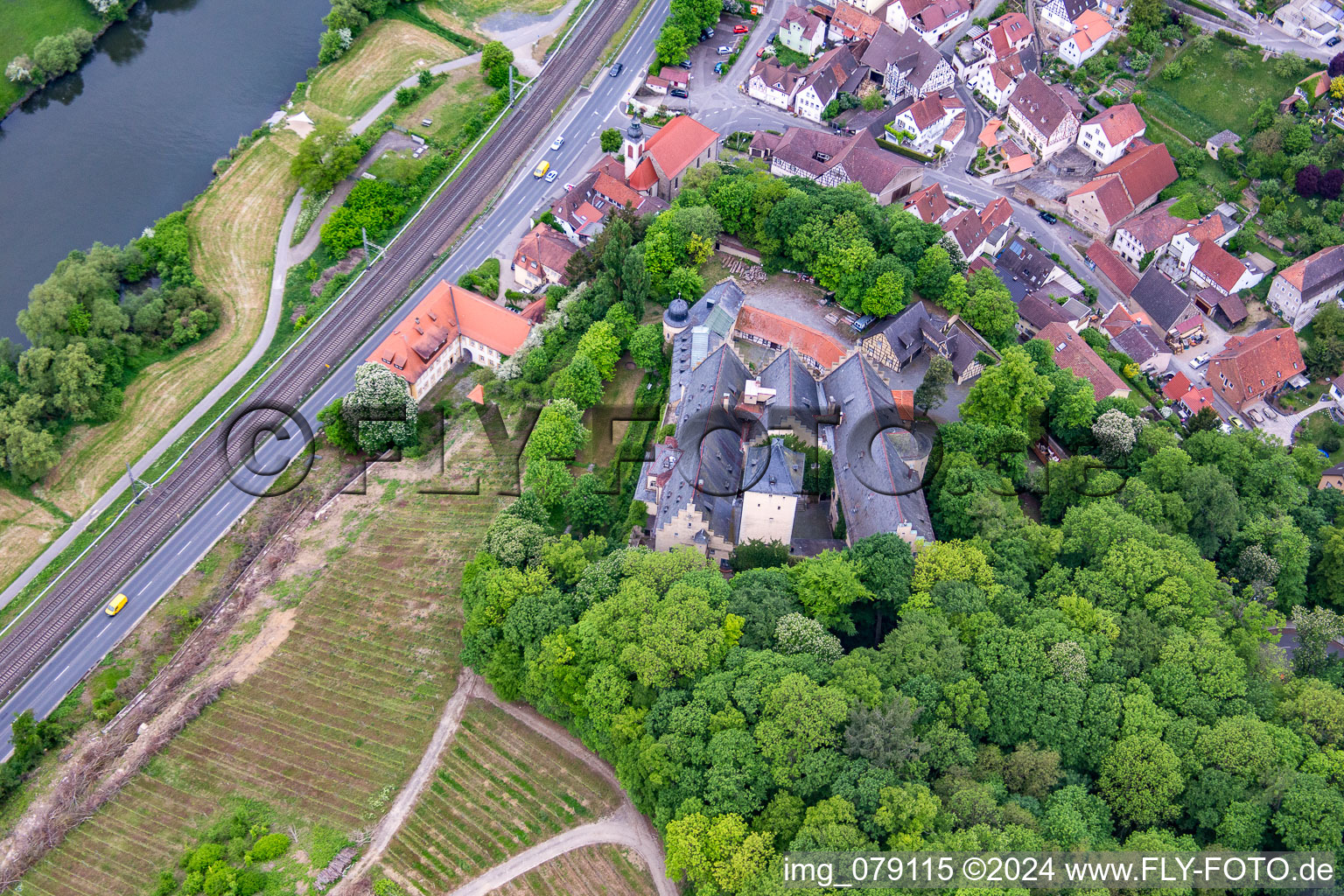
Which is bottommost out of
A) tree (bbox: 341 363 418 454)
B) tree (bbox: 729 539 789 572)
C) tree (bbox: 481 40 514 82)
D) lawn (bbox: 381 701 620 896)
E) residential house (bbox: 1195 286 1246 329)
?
lawn (bbox: 381 701 620 896)

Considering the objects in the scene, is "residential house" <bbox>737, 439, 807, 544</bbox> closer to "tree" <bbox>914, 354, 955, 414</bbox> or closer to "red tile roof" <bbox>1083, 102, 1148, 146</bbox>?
"tree" <bbox>914, 354, 955, 414</bbox>

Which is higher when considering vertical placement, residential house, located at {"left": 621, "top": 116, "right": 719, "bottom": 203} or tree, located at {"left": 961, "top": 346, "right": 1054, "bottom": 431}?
residential house, located at {"left": 621, "top": 116, "right": 719, "bottom": 203}

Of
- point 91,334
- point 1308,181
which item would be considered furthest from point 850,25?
point 91,334

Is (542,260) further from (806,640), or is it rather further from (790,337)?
(806,640)

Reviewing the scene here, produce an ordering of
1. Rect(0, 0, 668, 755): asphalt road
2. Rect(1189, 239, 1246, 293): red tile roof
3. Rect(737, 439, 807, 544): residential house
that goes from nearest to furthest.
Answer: Rect(737, 439, 807, 544): residential house, Rect(0, 0, 668, 755): asphalt road, Rect(1189, 239, 1246, 293): red tile roof

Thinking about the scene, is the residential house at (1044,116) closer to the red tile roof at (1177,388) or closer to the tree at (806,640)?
the red tile roof at (1177,388)

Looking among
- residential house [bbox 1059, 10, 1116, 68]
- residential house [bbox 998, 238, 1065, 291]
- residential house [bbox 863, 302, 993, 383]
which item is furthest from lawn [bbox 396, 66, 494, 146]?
residential house [bbox 1059, 10, 1116, 68]

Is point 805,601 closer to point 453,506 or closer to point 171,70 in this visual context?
point 453,506

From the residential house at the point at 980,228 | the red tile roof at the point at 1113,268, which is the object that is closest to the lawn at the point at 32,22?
the residential house at the point at 980,228
